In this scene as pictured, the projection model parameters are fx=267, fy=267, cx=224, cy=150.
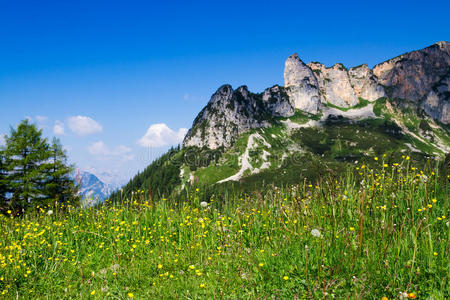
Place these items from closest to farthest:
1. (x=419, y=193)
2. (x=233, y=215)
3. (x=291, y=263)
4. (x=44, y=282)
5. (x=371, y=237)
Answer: (x=291, y=263) < (x=371, y=237) < (x=44, y=282) < (x=419, y=193) < (x=233, y=215)

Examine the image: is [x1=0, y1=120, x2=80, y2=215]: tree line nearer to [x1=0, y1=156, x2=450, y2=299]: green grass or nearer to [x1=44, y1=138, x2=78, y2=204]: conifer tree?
[x1=44, y1=138, x2=78, y2=204]: conifer tree

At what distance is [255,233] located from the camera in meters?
5.89

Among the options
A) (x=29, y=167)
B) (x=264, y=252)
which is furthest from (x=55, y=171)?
(x=264, y=252)

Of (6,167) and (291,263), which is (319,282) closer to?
(291,263)

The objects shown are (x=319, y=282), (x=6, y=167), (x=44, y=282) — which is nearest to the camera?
(x=319, y=282)

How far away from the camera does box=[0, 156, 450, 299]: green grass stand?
352 centimetres

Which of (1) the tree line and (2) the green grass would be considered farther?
(1) the tree line

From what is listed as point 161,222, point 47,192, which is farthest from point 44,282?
point 47,192

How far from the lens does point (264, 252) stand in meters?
4.65

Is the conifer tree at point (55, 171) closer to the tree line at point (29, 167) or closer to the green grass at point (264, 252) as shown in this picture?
the tree line at point (29, 167)

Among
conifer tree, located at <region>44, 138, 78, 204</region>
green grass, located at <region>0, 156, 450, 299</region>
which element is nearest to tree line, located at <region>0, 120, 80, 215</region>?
conifer tree, located at <region>44, 138, 78, 204</region>

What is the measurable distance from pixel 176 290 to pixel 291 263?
1822 mm

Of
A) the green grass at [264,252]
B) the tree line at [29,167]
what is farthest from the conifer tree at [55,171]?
the green grass at [264,252]

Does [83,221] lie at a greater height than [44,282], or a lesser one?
greater
